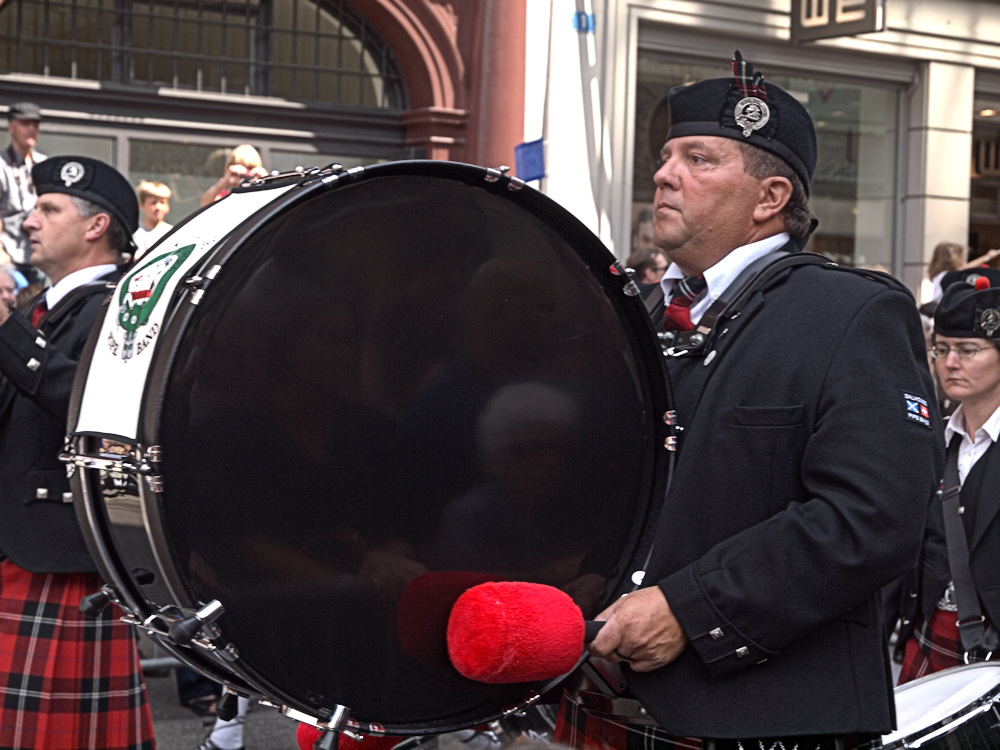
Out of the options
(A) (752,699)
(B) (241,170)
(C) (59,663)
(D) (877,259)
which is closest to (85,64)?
(B) (241,170)

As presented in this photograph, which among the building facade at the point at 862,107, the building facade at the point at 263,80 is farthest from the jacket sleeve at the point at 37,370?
the building facade at the point at 862,107

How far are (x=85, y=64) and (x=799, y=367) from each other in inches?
280

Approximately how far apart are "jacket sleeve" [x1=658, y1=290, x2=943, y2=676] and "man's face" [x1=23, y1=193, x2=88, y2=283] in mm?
2316

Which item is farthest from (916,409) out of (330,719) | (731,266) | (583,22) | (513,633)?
(583,22)

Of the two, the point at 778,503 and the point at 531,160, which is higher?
the point at 531,160

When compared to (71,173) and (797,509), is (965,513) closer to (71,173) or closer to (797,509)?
(797,509)

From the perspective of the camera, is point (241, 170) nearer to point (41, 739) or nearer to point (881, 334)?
point (41, 739)

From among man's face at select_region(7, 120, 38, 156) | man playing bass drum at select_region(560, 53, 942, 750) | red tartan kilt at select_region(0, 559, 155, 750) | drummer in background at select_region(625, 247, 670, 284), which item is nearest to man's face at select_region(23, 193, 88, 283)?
red tartan kilt at select_region(0, 559, 155, 750)

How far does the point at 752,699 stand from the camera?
206cm

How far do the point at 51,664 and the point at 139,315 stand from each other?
181 centimetres

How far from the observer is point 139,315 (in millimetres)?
2010

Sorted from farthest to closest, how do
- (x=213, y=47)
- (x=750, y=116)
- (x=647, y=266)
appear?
(x=213, y=47)
(x=647, y=266)
(x=750, y=116)

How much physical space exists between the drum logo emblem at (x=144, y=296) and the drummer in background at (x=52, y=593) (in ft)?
3.88

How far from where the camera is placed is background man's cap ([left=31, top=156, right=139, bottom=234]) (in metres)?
3.77
